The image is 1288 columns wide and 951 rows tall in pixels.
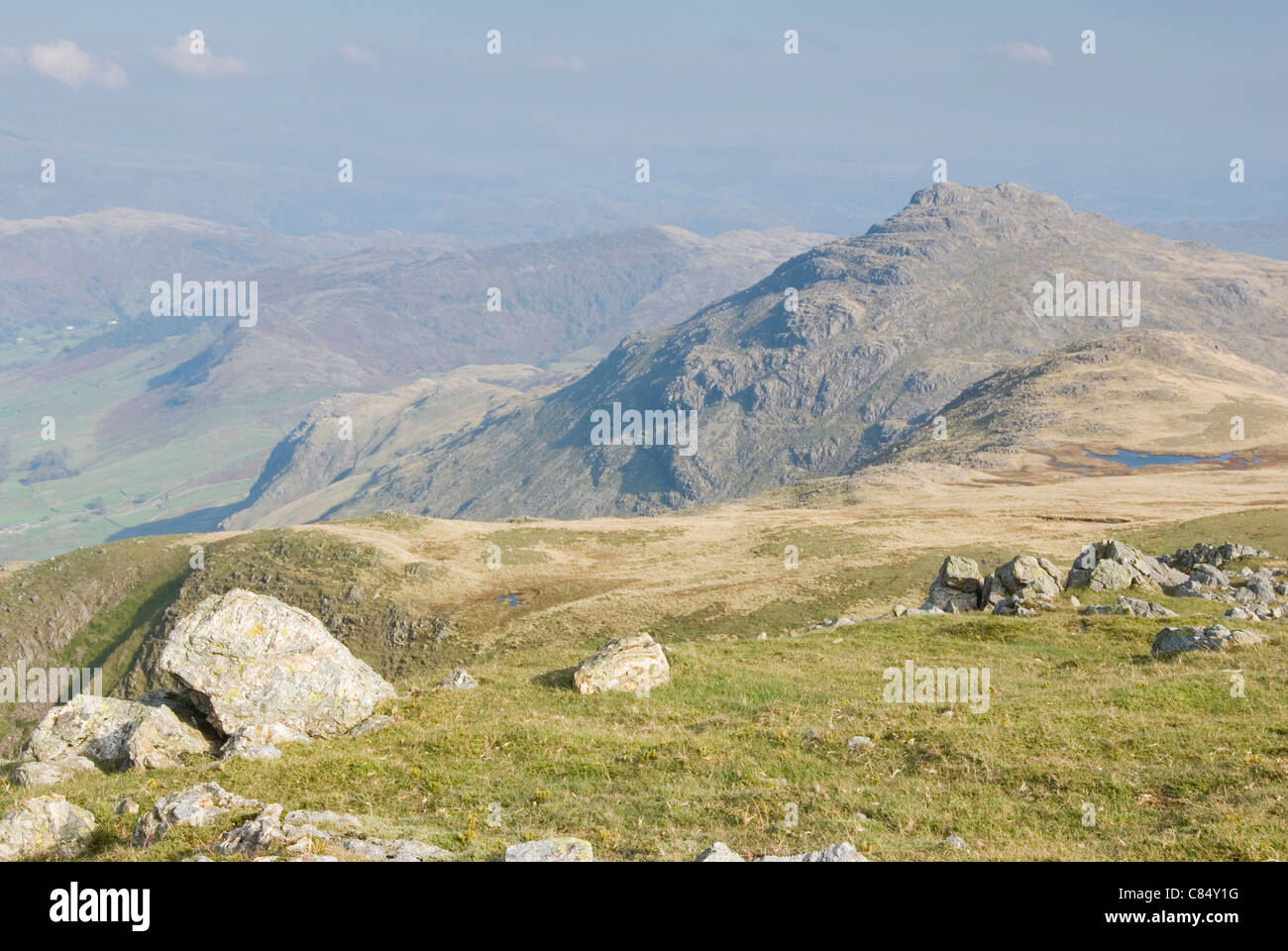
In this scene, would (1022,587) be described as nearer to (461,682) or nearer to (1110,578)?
(1110,578)

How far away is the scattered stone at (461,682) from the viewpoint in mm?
36763

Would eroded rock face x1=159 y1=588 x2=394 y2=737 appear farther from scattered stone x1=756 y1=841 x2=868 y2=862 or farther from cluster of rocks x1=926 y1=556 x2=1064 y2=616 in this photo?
cluster of rocks x1=926 y1=556 x2=1064 y2=616

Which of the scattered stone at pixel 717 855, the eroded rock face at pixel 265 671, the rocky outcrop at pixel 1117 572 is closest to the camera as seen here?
the scattered stone at pixel 717 855

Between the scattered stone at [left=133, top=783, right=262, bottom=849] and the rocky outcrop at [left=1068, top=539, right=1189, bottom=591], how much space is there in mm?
46482

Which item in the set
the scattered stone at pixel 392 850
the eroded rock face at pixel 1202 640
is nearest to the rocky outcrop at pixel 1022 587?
the eroded rock face at pixel 1202 640

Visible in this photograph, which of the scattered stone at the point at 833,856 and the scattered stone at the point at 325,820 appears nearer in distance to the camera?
the scattered stone at the point at 833,856

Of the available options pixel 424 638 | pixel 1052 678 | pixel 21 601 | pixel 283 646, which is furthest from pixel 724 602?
pixel 21 601

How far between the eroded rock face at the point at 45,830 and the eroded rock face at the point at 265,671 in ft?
30.1

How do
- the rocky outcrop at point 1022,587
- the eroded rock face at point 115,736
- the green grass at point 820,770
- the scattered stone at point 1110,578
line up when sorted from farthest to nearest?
1. the scattered stone at point 1110,578
2. the rocky outcrop at point 1022,587
3. the eroded rock face at point 115,736
4. the green grass at point 820,770

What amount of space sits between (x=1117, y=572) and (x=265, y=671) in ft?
151

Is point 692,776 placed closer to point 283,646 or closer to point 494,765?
point 494,765

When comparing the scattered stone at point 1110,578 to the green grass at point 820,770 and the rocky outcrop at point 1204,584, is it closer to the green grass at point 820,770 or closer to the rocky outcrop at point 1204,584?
the rocky outcrop at point 1204,584

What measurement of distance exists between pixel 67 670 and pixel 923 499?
393 feet
